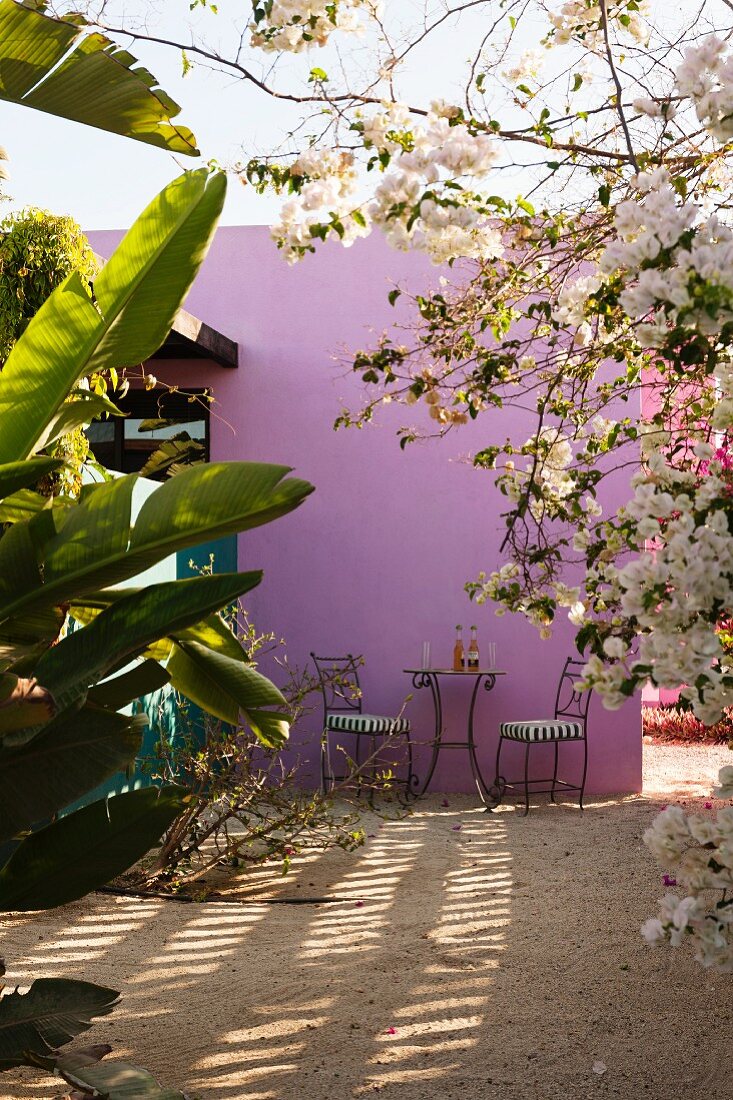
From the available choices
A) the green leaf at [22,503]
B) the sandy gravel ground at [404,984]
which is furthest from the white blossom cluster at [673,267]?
the sandy gravel ground at [404,984]

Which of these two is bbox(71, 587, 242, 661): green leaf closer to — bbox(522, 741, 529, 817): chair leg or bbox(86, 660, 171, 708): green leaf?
bbox(86, 660, 171, 708): green leaf

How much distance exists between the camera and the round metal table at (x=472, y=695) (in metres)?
7.50

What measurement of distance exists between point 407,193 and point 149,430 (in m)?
6.38

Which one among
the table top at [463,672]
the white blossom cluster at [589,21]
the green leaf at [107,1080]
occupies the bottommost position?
the green leaf at [107,1080]

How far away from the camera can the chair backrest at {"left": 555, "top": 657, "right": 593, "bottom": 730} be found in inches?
305

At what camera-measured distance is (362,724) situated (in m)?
7.34

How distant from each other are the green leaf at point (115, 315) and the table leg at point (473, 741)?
17.8 ft

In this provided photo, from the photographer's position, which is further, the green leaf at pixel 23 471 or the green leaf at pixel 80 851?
the green leaf at pixel 80 851

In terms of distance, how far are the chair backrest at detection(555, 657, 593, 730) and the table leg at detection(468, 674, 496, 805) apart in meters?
0.51

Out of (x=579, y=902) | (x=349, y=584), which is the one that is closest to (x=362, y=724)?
(x=349, y=584)

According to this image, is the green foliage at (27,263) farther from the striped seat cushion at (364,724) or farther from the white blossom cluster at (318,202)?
the striped seat cushion at (364,724)

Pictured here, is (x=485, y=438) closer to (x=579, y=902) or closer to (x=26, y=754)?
(x=579, y=902)

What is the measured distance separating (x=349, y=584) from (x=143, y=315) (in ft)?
19.4

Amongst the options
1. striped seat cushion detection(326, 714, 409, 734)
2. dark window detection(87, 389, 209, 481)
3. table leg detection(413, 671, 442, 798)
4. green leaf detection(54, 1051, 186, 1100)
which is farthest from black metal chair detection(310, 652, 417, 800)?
green leaf detection(54, 1051, 186, 1100)
